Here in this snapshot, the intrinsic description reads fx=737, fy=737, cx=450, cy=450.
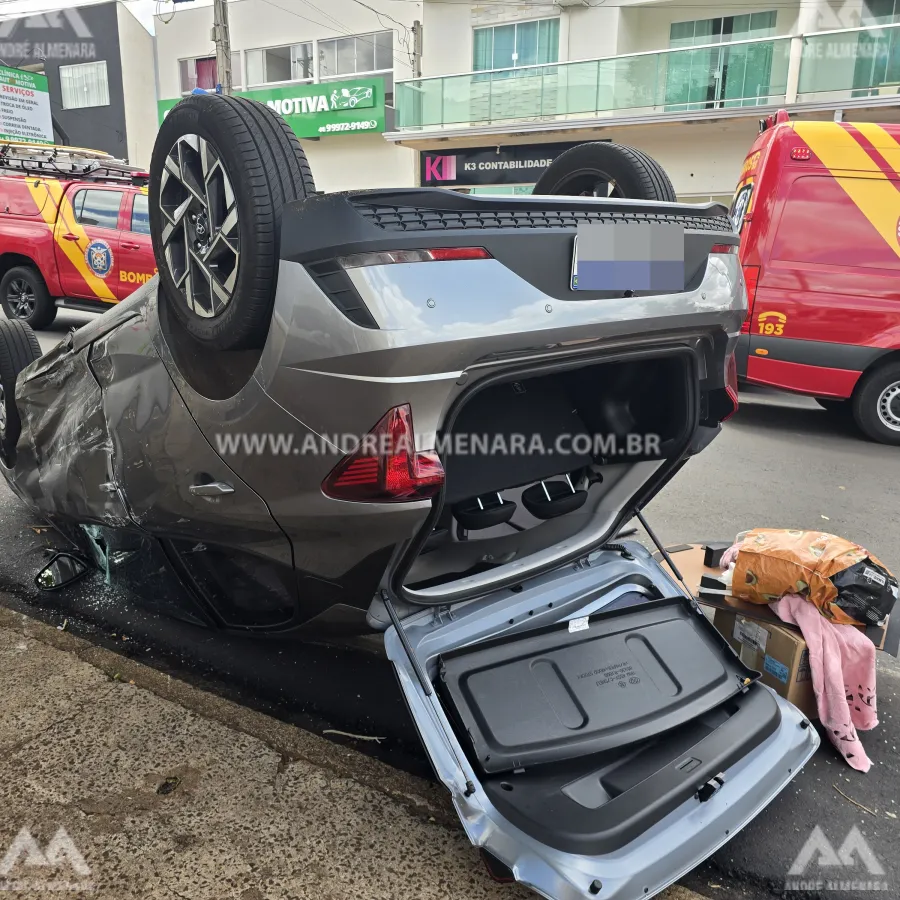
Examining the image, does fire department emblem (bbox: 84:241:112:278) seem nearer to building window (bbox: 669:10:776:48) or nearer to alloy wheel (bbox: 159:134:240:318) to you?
alloy wheel (bbox: 159:134:240:318)

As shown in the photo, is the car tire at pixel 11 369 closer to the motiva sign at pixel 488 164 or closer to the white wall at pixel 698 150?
the white wall at pixel 698 150

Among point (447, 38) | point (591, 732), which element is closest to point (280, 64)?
point (447, 38)

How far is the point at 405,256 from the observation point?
5.14 feet

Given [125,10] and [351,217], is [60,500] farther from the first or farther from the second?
[125,10]

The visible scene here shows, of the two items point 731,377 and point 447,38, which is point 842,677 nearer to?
point 731,377

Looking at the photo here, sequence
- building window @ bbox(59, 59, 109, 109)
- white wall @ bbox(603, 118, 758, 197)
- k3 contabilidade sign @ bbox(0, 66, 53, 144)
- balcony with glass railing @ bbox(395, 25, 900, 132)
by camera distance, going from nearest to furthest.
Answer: balcony with glass railing @ bbox(395, 25, 900, 132) < white wall @ bbox(603, 118, 758, 197) < k3 contabilidade sign @ bbox(0, 66, 53, 144) < building window @ bbox(59, 59, 109, 109)

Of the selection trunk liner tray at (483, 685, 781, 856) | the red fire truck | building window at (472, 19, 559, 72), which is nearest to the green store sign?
building window at (472, 19, 559, 72)

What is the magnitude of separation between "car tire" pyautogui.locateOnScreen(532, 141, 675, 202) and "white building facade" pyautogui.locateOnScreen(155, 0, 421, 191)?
58.7 ft

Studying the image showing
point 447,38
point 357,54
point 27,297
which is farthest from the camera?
point 357,54

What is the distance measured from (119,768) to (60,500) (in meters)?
1.17

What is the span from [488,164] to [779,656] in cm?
1773

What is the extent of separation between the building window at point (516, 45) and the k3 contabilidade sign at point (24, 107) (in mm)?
13218

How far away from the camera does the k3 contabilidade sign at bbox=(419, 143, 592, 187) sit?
17.7m

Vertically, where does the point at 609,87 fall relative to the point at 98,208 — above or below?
above
